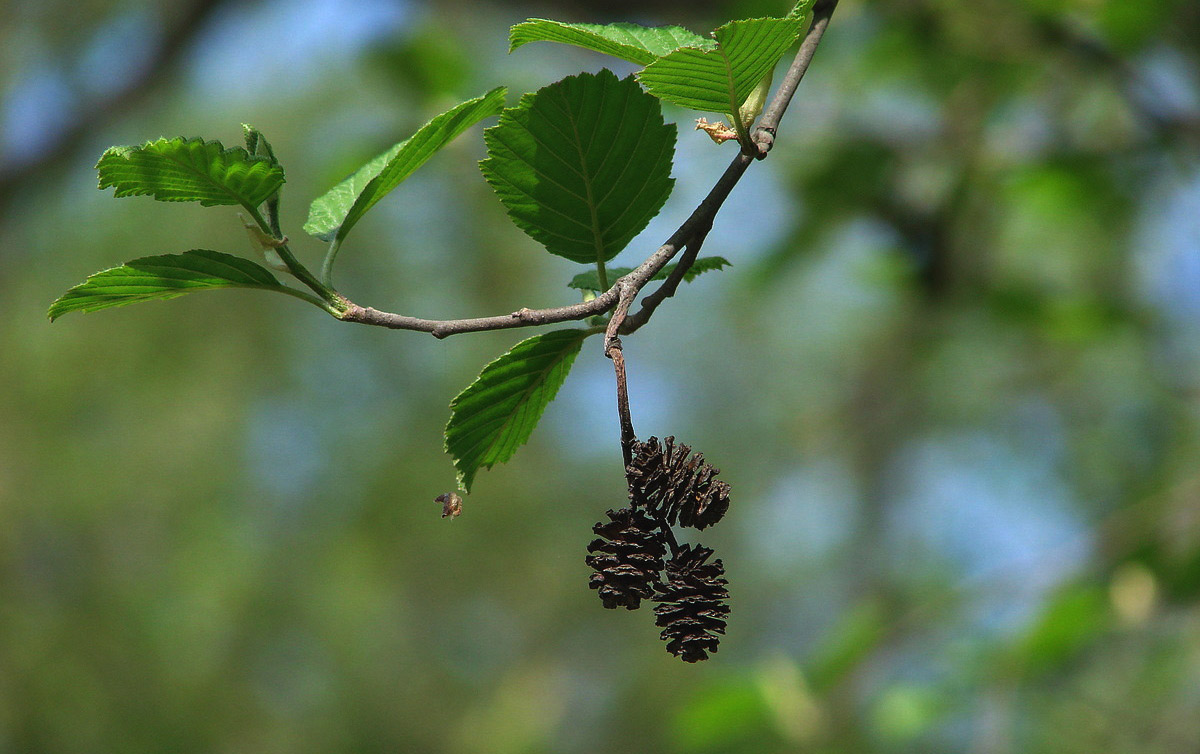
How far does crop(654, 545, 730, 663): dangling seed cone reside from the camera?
1.67 ft

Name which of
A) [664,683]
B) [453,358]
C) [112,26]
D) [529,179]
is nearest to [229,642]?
[453,358]

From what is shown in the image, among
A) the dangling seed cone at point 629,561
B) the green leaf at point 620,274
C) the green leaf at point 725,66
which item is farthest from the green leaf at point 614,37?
the dangling seed cone at point 629,561

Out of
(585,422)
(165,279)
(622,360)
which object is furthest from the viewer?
(585,422)

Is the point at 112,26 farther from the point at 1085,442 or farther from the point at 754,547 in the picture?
the point at 754,547

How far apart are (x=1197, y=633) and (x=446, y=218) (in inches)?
266

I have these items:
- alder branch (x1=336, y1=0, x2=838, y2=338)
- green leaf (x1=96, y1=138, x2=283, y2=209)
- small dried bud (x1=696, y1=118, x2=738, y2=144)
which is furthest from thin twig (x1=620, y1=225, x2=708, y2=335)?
green leaf (x1=96, y1=138, x2=283, y2=209)

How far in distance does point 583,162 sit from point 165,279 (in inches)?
10.3

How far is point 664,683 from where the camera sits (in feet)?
30.1

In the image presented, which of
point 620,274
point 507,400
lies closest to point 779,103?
point 620,274

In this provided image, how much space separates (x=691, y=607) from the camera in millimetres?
523

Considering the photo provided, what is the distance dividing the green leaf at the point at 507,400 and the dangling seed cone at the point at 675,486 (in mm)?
104

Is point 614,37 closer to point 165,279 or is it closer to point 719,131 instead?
point 719,131

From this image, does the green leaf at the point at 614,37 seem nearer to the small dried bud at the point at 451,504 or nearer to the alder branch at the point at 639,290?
the alder branch at the point at 639,290

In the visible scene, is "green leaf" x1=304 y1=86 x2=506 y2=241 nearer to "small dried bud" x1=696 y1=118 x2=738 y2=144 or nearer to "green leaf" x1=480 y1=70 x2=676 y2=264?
"green leaf" x1=480 y1=70 x2=676 y2=264
